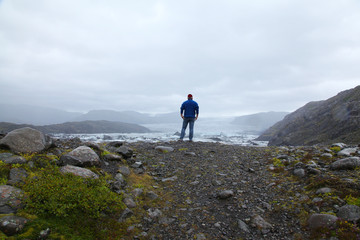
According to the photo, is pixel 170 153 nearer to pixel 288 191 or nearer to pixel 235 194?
pixel 235 194

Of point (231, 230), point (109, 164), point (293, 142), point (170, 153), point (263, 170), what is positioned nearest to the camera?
point (231, 230)

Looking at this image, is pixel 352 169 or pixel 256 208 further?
pixel 352 169

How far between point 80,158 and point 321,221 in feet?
29.5

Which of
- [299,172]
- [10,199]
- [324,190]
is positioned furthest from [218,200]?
[10,199]

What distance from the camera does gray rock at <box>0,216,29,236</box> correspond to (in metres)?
3.87

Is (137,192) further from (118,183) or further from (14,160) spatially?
(14,160)

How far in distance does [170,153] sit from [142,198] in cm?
633

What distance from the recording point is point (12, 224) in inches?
157

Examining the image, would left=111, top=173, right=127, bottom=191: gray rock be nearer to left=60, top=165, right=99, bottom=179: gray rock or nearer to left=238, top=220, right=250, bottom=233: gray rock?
left=60, top=165, right=99, bottom=179: gray rock

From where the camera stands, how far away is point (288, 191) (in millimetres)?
7453

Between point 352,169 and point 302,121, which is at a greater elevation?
point 302,121

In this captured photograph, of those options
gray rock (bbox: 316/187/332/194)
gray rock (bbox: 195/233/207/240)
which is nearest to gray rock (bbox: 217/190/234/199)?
gray rock (bbox: 195/233/207/240)

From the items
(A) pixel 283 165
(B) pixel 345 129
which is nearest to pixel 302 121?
(B) pixel 345 129

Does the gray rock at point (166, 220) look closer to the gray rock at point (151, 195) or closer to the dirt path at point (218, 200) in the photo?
the dirt path at point (218, 200)
